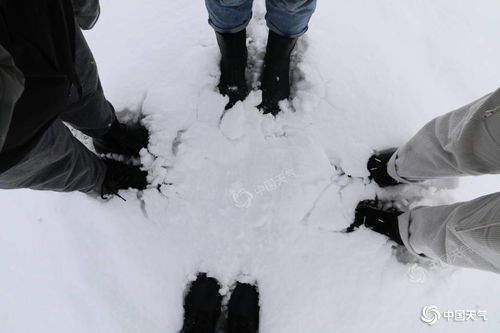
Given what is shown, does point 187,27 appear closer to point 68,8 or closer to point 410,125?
point 68,8

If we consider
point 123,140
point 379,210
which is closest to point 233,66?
point 123,140

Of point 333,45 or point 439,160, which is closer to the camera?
point 439,160

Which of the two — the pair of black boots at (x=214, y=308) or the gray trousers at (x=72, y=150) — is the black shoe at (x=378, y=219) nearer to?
the pair of black boots at (x=214, y=308)

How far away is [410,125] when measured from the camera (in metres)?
1.41

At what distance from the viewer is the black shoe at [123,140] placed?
1.25m

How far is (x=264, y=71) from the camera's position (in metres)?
1.36

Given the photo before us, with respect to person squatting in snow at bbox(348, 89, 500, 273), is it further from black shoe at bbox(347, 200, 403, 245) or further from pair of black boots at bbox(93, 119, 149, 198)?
pair of black boots at bbox(93, 119, 149, 198)

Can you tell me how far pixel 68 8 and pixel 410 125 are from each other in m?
1.29

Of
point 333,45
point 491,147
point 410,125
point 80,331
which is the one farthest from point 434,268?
point 80,331

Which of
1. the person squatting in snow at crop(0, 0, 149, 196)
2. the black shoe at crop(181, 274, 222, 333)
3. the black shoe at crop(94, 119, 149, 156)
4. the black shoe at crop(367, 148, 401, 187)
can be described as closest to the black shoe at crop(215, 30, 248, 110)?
the black shoe at crop(94, 119, 149, 156)

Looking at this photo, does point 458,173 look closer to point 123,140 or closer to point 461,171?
point 461,171

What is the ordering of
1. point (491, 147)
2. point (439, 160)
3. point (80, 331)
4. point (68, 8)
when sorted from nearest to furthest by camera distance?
point (68, 8) → point (491, 147) → point (439, 160) → point (80, 331)

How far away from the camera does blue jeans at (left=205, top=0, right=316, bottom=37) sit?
0.99 meters

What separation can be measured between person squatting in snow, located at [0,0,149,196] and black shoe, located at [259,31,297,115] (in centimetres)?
62
